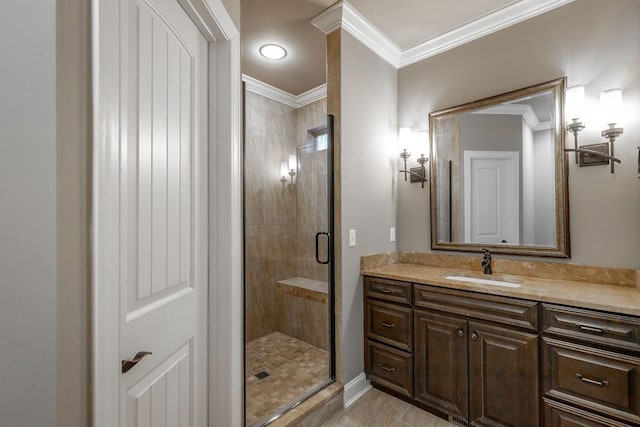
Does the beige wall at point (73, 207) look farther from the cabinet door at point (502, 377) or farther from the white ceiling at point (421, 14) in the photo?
the white ceiling at point (421, 14)

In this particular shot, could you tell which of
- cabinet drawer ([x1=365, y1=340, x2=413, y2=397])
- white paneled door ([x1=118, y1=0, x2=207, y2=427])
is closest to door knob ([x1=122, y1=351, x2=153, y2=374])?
white paneled door ([x1=118, y1=0, x2=207, y2=427])

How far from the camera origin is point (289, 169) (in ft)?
9.40

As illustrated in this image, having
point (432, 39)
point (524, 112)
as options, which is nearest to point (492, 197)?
point (524, 112)

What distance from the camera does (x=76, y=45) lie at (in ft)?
1.97

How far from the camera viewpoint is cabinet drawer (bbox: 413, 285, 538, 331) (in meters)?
1.58

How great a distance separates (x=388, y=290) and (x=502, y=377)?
31.5 inches

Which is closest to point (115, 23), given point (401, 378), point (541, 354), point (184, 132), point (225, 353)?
point (184, 132)

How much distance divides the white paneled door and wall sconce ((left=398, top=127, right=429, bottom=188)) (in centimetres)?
177

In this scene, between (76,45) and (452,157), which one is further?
(452,157)

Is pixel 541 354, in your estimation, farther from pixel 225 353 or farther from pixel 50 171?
pixel 50 171

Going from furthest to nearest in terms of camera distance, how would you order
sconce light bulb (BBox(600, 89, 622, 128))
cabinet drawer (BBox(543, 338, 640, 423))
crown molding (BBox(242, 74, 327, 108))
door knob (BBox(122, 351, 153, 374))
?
crown molding (BBox(242, 74, 327, 108)), sconce light bulb (BBox(600, 89, 622, 128)), cabinet drawer (BBox(543, 338, 640, 423)), door knob (BBox(122, 351, 153, 374))

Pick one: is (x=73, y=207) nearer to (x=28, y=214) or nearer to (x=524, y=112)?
(x=28, y=214)

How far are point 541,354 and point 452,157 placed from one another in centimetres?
148

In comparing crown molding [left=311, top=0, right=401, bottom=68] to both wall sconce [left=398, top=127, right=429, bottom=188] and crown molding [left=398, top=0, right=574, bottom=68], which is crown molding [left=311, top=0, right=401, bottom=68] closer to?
crown molding [left=398, top=0, right=574, bottom=68]
